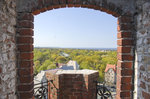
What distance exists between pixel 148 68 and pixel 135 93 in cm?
58

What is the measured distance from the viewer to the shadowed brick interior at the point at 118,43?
1.52 m

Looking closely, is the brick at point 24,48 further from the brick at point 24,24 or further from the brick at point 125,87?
the brick at point 125,87

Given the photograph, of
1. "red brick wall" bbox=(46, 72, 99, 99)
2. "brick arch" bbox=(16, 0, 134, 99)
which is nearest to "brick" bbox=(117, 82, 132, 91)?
"brick arch" bbox=(16, 0, 134, 99)

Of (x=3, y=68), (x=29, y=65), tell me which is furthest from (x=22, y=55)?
(x=3, y=68)

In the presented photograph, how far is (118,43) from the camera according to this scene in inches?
77.4

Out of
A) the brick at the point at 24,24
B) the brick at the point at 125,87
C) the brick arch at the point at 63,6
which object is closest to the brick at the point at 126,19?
the brick arch at the point at 63,6

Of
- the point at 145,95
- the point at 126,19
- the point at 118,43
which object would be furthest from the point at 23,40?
the point at 145,95

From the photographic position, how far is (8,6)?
1487 mm

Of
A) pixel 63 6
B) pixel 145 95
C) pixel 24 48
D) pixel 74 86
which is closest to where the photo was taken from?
pixel 145 95

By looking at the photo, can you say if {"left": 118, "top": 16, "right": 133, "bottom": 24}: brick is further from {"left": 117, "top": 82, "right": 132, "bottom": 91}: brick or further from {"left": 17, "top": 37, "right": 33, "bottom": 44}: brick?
{"left": 17, "top": 37, "right": 33, "bottom": 44}: brick

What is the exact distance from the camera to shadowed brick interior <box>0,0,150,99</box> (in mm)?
1523

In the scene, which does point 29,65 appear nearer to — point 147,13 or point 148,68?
point 148,68

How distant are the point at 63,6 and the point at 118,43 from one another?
1.19 meters

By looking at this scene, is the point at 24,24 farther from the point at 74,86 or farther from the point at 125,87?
the point at 125,87
